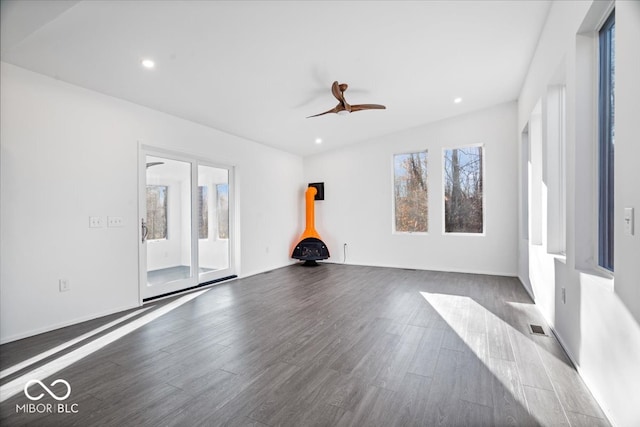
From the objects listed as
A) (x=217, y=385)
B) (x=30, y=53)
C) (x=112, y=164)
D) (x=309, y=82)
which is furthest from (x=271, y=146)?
(x=217, y=385)

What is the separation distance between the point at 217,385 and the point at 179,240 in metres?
3.03

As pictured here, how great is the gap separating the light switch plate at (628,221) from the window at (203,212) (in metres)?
4.84

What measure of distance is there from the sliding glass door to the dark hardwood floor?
0.70 metres

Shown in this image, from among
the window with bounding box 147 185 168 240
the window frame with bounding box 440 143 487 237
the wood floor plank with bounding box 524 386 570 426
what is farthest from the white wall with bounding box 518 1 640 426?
the window with bounding box 147 185 168 240

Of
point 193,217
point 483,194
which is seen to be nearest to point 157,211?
point 193,217

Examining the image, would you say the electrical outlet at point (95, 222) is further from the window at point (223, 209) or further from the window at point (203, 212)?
the window at point (223, 209)

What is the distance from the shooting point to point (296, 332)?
293 cm

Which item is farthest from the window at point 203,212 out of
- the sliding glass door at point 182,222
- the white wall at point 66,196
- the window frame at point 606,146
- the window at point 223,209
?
the window frame at point 606,146

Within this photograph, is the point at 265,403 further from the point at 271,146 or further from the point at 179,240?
the point at 271,146

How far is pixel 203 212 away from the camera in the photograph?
16.3 ft

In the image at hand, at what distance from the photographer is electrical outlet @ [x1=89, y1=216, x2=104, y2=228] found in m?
3.38

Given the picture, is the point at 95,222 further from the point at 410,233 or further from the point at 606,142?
the point at 410,233

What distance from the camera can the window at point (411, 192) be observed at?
6113 mm

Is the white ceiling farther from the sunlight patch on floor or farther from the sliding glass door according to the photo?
the sunlight patch on floor
